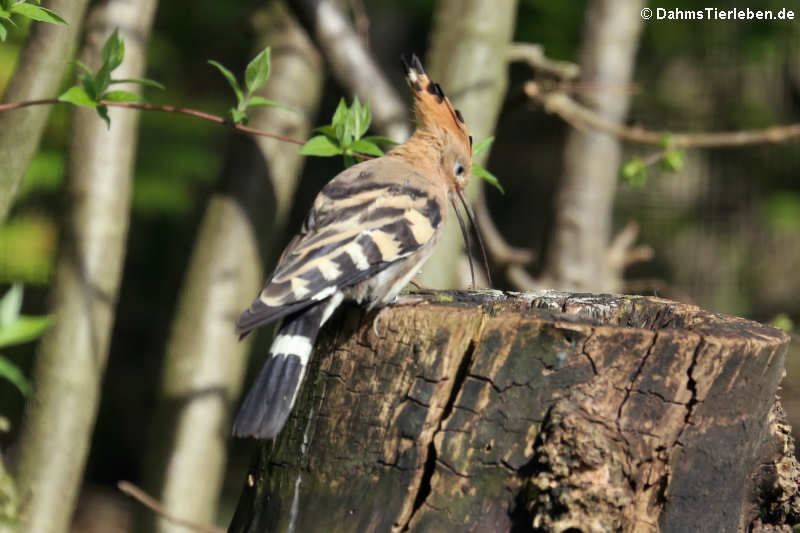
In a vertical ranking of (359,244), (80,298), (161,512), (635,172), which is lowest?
(161,512)

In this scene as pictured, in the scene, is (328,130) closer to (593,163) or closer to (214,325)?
(214,325)

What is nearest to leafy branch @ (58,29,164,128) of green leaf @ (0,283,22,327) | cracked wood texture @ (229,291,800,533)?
green leaf @ (0,283,22,327)

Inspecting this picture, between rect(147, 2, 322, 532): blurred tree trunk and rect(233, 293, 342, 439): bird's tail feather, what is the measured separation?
1.70 meters

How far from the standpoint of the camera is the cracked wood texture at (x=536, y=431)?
2275 mm

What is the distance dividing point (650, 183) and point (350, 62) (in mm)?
4827

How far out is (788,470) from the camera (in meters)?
2.62

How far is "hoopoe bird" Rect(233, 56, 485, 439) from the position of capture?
2607 mm

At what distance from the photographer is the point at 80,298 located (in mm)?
3926

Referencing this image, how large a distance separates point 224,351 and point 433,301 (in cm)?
191

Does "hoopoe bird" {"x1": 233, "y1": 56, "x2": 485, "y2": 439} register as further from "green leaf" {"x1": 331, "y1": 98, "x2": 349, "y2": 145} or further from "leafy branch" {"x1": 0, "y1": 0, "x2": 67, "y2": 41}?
"leafy branch" {"x1": 0, "y1": 0, "x2": 67, "y2": 41}

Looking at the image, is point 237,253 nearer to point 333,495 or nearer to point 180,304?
point 180,304

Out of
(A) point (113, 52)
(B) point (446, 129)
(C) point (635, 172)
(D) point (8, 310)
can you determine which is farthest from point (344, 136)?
(C) point (635, 172)

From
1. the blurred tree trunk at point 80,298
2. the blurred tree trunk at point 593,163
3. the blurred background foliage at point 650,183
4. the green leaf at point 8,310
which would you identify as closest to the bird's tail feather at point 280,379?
the green leaf at point 8,310

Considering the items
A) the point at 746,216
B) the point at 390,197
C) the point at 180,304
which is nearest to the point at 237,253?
the point at 180,304
